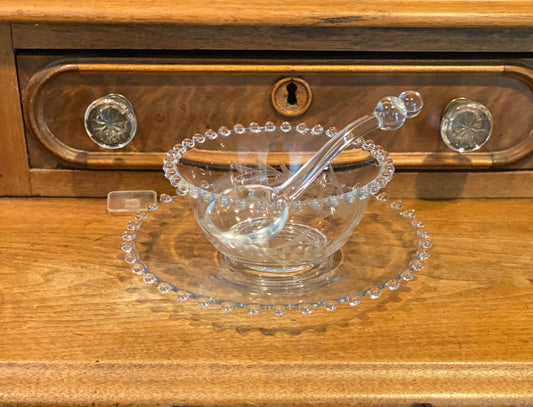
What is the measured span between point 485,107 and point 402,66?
0.11 metres

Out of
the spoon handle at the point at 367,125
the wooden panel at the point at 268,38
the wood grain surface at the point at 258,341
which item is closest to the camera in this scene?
the wood grain surface at the point at 258,341

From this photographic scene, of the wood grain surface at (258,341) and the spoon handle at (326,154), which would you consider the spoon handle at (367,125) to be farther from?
the wood grain surface at (258,341)

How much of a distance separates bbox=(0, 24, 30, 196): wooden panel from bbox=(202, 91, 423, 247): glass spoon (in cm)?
25

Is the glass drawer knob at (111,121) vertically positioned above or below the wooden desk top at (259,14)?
below

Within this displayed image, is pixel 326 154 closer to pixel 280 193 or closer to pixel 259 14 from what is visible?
pixel 280 193

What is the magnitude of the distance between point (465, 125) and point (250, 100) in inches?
9.5

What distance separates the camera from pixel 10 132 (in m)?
0.80

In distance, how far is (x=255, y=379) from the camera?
21.4 inches

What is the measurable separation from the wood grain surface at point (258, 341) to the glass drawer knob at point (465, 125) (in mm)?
134

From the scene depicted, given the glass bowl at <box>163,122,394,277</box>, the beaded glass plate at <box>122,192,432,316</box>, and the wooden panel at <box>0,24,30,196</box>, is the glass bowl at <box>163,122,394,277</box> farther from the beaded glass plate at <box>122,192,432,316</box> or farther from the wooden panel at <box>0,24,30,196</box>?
the wooden panel at <box>0,24,30,196</box>

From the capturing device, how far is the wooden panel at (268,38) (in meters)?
0.75

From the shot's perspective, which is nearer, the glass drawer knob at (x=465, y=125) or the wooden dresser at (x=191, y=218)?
the wooden dresser at (x=191, y=218)

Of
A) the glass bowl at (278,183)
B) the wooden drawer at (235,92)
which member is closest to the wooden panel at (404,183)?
the wooden drawer at (235,92)

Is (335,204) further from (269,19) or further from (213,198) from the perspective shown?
(269,19)
